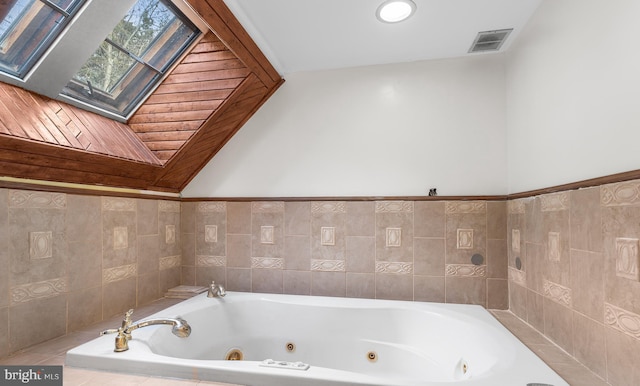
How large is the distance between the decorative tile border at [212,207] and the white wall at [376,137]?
0.07 m

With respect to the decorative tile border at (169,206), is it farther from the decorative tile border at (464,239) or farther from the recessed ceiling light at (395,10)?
the decorative tile border at (464,239)

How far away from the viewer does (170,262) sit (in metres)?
2.35

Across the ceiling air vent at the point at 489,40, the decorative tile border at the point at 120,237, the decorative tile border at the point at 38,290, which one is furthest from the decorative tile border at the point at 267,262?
the ceiling air vent at the point at 489,40

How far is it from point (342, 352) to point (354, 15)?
188 cm

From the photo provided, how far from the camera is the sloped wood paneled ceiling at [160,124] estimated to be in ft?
4.57

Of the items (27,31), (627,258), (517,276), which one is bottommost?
(517,276)

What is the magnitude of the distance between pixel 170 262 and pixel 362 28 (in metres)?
1.97

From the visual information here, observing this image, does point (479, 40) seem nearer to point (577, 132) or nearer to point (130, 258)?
point (577, 132)

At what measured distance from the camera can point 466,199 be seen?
6.77 feet

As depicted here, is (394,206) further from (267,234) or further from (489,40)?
(489,40)

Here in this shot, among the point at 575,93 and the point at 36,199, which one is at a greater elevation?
the point at 575,93

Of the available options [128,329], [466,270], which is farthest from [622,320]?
[128,329]

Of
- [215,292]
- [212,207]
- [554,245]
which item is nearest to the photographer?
[554,245]

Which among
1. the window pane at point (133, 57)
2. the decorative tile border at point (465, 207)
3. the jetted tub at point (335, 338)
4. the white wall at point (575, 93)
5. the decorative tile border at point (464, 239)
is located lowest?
the jetted tub at point (335, 338)
